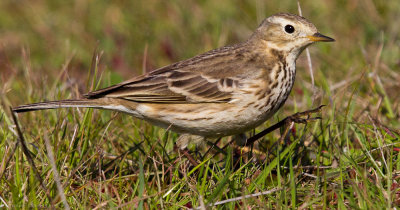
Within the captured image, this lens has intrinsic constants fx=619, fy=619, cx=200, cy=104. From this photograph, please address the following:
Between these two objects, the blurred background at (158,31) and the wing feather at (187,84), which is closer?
the wing feather at (187,84)

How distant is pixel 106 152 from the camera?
15.8ft

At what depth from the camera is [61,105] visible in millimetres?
4309

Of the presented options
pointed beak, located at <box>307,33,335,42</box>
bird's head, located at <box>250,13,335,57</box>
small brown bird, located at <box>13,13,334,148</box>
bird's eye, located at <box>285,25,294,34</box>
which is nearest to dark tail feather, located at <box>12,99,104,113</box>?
small brown bird, located at <box>13,13,334,148</box>

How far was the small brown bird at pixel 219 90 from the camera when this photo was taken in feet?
14.5

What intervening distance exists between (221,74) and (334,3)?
4.34 meters

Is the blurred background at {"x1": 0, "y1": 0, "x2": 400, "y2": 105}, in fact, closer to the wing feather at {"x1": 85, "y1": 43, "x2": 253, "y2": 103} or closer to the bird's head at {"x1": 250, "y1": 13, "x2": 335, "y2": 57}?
the bird's head at {"x1": 250, "y1": 13, "x2": 335, "y2": 57}

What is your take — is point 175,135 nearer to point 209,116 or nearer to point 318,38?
point 209,116

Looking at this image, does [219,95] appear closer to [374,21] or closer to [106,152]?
[106,152]

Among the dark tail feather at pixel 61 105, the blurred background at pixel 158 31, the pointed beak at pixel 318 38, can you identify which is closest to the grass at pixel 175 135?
the blurred background at pixel 158 31

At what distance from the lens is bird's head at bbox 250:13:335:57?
4723 mm

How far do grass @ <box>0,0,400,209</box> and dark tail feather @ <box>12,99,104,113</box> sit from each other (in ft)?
→ 0.55

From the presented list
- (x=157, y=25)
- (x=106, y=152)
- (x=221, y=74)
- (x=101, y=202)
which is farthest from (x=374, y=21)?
(x=101, y=202)

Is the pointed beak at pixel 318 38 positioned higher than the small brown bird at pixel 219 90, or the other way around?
the pointed beak at pixel 318 38

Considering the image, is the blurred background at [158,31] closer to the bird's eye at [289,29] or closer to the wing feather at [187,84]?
the bird's eye at [289,29]
